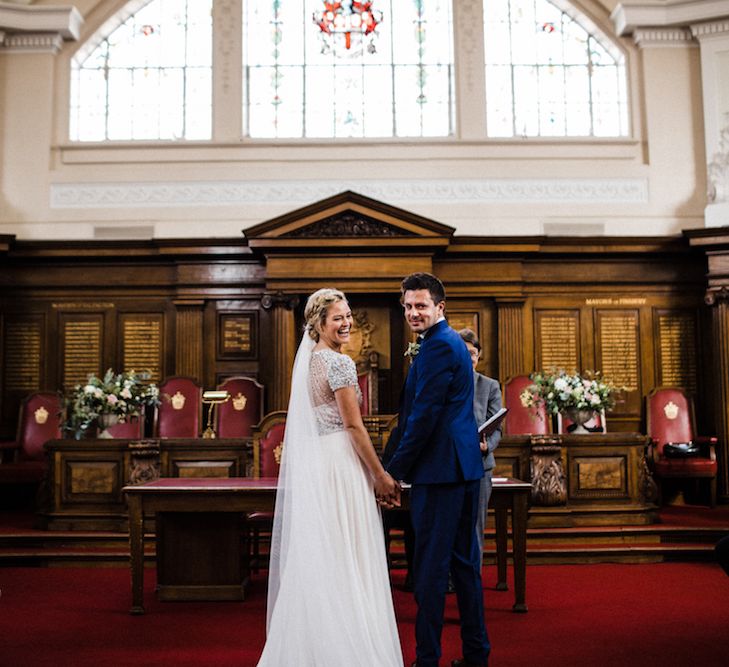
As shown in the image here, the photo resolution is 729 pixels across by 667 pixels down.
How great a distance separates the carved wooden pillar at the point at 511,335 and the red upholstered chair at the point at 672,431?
1549 millimetres

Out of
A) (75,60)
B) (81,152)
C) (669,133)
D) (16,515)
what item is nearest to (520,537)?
(16,515)

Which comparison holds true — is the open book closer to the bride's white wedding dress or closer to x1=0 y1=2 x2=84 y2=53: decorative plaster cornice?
the bride's white wedding dress

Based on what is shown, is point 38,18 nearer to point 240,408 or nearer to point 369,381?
point 240,408

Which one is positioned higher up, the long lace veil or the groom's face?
the groom's face

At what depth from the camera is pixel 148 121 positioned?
11.3 m

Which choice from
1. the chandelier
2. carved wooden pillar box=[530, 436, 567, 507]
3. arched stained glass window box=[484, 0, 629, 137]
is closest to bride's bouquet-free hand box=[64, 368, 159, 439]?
carved wooden pillar box=[530, 436, 567, 507]

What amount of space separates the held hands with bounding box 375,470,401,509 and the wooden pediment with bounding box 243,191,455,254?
20.6 feet

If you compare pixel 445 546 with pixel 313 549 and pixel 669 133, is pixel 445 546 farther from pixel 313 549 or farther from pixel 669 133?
pixel 669 133

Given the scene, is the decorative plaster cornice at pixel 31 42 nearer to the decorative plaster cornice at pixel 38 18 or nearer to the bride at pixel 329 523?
the decorative plaster cornice at pixel 38 18

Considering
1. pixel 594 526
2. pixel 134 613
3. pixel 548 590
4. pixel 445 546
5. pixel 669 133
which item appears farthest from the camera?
pixel 669 133

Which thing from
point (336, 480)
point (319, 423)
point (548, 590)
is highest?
point (319, 423)

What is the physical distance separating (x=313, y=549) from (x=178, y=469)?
4.05 meters

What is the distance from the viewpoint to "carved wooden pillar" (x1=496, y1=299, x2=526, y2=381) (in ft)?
33.9

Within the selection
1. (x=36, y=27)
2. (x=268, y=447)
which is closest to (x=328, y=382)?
(x=268, y=447)
